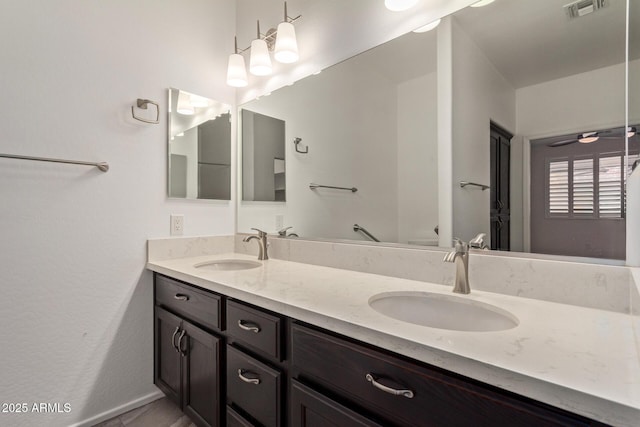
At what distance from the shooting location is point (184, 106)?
6.05 ft

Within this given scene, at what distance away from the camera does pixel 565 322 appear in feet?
2.51

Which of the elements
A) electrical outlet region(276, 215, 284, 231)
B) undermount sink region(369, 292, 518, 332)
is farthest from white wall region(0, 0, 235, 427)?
undermount sink region(369, 292, 518, 332)

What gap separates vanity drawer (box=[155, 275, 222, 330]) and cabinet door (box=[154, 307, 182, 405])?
2.4 inches

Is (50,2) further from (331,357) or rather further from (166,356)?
(331,357)

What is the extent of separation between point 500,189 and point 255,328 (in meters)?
0.98

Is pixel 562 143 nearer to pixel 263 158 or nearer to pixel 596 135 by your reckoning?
pixel 596 135

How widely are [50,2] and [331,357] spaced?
193cm

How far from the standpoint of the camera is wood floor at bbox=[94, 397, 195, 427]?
5.08ft

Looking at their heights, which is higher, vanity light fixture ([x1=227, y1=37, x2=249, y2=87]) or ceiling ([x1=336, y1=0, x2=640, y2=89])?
vanity light fixture ([x1=227, y1=37, x2=249, y2=87])

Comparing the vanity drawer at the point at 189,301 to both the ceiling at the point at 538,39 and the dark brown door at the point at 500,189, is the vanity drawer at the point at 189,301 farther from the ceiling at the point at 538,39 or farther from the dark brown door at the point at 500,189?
the ceiling at the point at 538,39

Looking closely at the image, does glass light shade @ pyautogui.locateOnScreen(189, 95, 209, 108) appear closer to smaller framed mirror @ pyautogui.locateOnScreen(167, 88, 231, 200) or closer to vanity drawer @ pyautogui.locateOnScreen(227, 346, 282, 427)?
smaller framed mirror @ pyautogui.locateOnScreen(167, 88, 231, 200)

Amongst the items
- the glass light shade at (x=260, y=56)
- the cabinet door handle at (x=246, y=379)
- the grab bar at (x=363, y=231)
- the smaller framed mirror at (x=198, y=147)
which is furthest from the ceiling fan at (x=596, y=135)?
the smaller framed mirror at (x=198, y=147)

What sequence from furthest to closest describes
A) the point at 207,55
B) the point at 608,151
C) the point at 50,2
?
the point at 207,55 → the point at 50,2 → the point at 608,151

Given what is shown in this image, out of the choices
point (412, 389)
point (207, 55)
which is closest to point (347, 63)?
point (207, 55)
